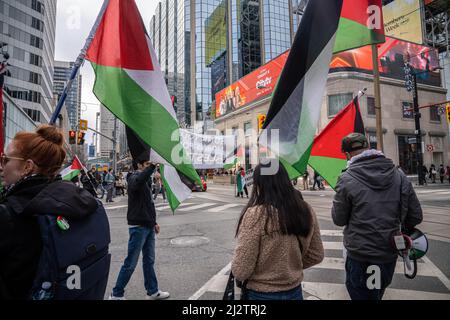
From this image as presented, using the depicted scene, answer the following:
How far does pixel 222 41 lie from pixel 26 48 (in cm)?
4455

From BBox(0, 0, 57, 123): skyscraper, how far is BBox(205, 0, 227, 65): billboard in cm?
3853

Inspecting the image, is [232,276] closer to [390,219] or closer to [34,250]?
[34,250]

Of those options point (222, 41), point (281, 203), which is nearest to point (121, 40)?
point (281, 203)

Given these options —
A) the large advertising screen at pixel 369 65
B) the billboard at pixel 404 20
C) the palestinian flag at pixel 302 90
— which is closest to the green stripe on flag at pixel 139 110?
the palestinian flag at pixel 302 90

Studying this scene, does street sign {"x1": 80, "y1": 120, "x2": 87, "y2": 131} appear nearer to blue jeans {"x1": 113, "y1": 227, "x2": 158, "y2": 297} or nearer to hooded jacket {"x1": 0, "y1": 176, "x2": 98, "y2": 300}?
blue jeans {"x1": 113, "y1": 227, "x2": 158, "y2": 297}

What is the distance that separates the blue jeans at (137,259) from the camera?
144 inches

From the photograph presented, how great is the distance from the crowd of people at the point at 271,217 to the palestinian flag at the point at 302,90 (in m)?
0.46

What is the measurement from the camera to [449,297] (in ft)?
12.5

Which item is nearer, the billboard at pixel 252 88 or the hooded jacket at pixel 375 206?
the hooded jacket at pixel 375 206

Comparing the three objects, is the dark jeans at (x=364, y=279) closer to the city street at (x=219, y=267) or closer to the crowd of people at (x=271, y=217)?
the crowd of people at (x=271, y=217)

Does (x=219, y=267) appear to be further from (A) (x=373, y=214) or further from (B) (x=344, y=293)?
(A) (x=373, y=214)

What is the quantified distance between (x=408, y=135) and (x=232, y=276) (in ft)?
130

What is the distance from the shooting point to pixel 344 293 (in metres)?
4.02

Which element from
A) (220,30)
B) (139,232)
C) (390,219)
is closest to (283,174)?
(390,219)
